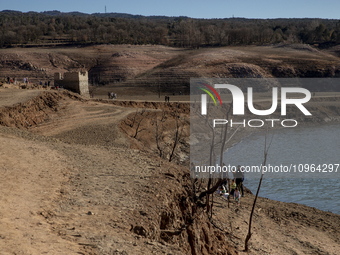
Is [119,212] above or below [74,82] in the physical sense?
below

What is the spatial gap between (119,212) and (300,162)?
20482mm

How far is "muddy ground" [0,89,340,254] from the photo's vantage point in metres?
7.07

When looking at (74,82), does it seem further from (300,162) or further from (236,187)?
(236,187)

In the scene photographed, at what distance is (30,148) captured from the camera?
44.6ft

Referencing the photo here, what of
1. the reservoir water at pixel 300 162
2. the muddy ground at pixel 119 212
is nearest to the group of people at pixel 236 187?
the muddy ground at pixel 119 212

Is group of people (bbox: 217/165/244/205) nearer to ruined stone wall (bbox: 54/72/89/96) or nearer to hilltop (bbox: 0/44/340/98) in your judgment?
ruined stone wall (bbox: 54/72/89/96)

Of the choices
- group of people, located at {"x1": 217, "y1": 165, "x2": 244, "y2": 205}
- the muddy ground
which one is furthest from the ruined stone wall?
group of people, located at {"x1": 217, "y1": 165, "x2": 244, "y2": 205}

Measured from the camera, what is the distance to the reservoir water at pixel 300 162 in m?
19.0

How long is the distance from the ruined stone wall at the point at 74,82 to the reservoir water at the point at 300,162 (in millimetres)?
16403

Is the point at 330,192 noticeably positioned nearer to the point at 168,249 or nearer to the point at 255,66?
the point at 168,249

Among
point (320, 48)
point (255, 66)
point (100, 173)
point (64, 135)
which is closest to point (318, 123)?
point (255, 66)

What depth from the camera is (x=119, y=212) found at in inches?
339

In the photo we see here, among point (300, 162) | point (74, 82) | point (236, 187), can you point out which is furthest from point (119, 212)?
point (74, 82)

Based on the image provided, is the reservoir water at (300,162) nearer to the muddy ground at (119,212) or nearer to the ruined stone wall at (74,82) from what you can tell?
the muddy ground at (119,212)
